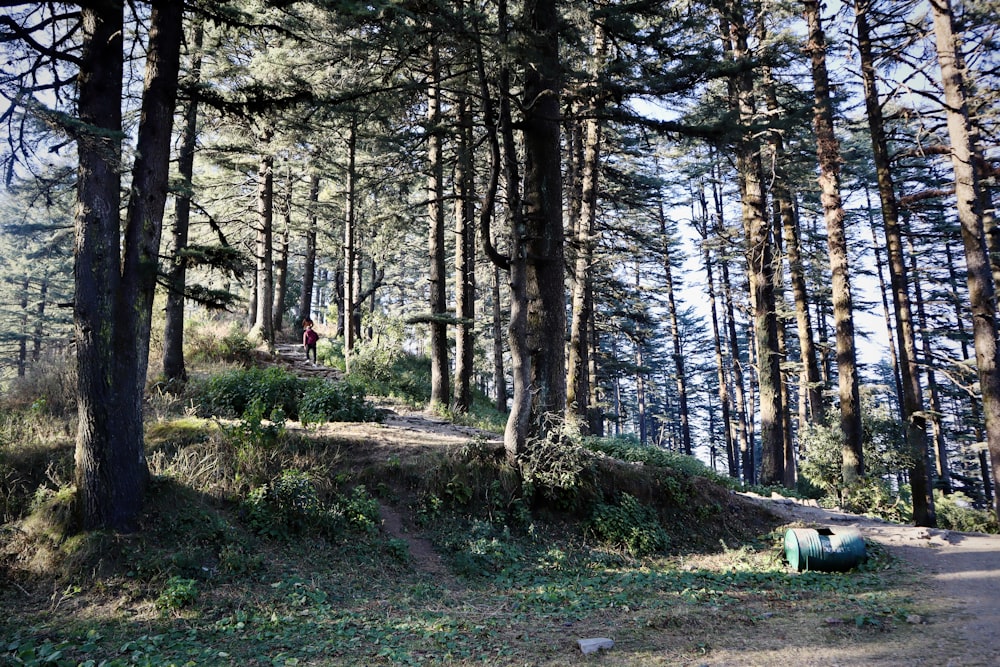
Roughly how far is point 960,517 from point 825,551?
8.23 metres

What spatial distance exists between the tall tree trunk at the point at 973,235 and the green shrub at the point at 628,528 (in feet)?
19.2

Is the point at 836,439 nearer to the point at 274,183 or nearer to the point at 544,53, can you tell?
the point at 544,53

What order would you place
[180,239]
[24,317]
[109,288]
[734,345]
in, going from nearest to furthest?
1. [109,288]
2. [180,239]
3. [734,345]
4. [24,317]

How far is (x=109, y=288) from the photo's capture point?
20.7 feet

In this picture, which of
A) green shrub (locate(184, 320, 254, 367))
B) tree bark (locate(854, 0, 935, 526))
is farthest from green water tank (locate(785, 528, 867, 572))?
green shrub (locate(184, 320, 254, 367))

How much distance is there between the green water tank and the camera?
771cm

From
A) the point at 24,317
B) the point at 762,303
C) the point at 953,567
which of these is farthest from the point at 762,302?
the point at 24,317

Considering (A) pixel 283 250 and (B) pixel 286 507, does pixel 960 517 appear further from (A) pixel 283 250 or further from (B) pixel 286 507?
(A) pixel 283 250

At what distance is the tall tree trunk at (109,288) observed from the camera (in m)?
6.09

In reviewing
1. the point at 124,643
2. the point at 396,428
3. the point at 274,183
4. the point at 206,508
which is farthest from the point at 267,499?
the point at 274,183

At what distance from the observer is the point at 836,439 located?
1394cm

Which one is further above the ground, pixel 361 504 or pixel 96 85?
pixel 96 85

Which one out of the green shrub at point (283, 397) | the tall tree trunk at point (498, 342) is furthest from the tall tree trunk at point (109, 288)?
the tall tree trunk at point (498, 342)

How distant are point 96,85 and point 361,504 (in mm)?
6162
